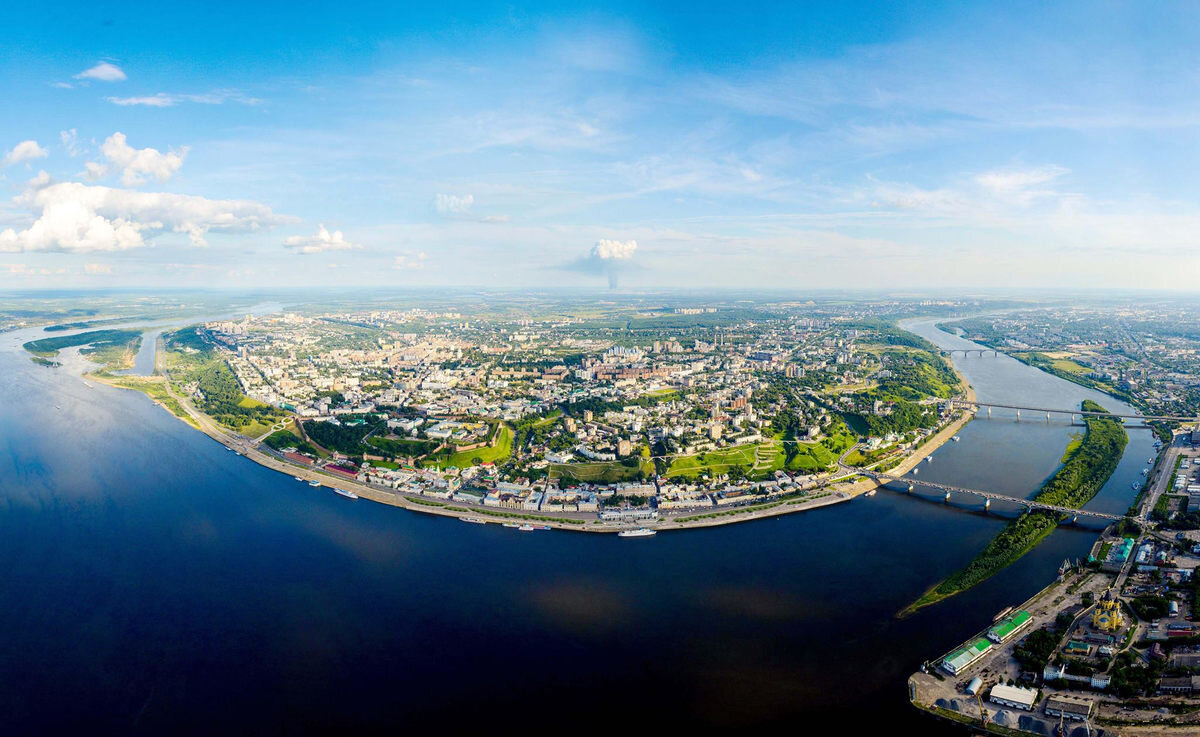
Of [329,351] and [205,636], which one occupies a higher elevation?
[329,351]

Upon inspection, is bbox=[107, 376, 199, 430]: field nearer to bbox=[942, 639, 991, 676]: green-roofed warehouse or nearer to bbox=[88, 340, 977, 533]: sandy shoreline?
bbox=[88, 340, 977, 533]: sandy shoreline

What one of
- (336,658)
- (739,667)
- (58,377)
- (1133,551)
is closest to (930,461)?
(1133,551)

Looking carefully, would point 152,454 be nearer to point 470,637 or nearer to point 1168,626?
point 470,637

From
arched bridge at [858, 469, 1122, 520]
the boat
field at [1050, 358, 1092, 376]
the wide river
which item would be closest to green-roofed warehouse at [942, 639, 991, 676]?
the wide river

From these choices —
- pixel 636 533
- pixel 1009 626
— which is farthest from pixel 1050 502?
pixel 636 533

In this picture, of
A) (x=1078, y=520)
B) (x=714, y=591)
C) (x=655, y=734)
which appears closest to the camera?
(x=655, y=734)

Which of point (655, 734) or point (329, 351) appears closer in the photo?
point (655, 734)

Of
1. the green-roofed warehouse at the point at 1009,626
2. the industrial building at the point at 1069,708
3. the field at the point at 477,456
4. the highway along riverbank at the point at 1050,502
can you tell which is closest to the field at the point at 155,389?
the field at the point at 477,456

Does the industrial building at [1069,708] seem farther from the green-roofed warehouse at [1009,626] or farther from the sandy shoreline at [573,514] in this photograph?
the sandy shoreline at [573,514]
